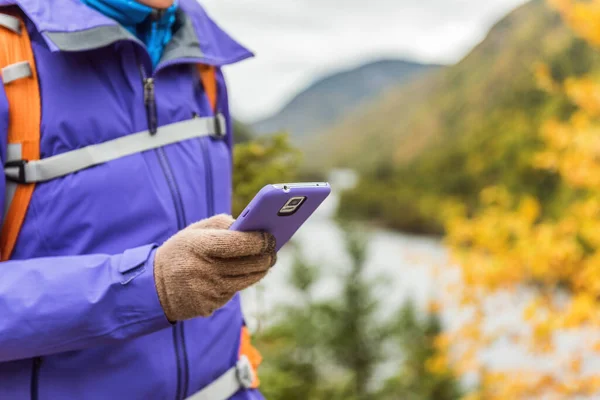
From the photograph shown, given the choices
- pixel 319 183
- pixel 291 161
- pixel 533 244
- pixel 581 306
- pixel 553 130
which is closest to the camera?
pixel 319 183

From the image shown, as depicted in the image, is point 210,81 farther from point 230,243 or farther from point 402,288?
point 402,288

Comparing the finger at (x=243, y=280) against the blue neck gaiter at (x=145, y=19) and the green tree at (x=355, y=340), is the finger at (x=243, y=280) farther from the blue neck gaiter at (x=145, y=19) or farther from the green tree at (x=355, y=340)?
the green tree at (x=355, y=340)

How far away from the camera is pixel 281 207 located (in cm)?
94

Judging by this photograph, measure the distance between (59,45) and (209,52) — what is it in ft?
1.22

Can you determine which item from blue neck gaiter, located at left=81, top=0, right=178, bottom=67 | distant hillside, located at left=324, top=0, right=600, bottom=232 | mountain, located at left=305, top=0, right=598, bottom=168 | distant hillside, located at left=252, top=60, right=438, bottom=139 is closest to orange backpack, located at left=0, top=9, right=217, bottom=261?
blue neck gaiter, located at left=81, top=0, right=178, bottom=67

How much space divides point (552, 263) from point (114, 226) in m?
5.62

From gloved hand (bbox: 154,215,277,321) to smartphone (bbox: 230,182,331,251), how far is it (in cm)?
2

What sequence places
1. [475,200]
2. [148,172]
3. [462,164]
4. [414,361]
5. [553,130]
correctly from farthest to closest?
1. [462,164]
2. [475,200]
3. [414,361]
4. [553,130]
5. [148,172]

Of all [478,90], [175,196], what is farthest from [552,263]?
[478,90]

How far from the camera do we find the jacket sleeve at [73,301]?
918 mm

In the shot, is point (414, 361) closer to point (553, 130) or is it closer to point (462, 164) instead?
point (553, 130)

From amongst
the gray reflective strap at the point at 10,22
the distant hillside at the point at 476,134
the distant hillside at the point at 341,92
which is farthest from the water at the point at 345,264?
the distant hillside at the point at 341,92

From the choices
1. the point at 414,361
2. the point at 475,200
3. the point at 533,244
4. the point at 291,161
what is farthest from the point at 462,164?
the point at 291,161

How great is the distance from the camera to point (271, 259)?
1.03 m
